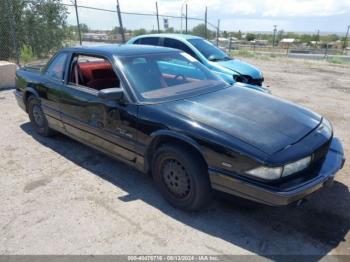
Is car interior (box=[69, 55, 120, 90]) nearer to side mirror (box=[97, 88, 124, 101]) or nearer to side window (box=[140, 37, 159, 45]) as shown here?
side mirror (box=[97, 88, 124, 101])

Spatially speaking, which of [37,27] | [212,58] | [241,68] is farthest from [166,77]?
[37,27]

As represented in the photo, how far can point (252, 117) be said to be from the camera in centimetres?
322

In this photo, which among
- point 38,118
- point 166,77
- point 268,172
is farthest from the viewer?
point 38,118

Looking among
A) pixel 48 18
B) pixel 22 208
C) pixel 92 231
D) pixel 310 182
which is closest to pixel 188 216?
pixel 92 231

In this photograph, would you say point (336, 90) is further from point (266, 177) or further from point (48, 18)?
point (48, 18)

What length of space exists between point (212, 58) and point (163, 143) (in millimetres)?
5360

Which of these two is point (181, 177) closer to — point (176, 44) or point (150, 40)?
point (176, 44)

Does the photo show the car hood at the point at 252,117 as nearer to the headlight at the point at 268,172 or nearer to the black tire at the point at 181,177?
the headlight at the point at 268,172

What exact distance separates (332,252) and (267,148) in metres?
1.06

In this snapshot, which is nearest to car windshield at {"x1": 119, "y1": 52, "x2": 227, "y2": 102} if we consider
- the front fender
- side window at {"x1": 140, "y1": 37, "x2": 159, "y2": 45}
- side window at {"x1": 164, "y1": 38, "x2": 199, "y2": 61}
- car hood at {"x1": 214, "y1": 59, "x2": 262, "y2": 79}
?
Result: the front fender

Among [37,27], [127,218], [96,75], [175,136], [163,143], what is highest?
[37,27]

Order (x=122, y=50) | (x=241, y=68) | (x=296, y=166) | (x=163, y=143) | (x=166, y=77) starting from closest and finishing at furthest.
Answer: (x=296, y=166)
(x=163, y=143)
(x=166, y=77)
(x=122, y=50)
(x=241, y=68)

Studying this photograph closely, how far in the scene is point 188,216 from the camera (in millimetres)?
3332

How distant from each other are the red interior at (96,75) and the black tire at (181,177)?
1.36 m
